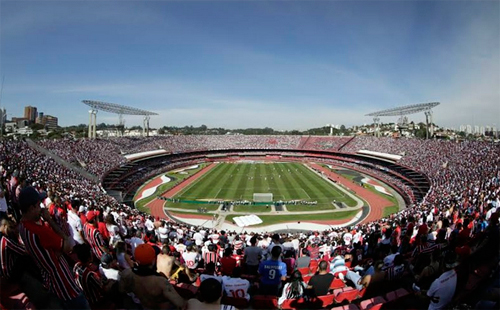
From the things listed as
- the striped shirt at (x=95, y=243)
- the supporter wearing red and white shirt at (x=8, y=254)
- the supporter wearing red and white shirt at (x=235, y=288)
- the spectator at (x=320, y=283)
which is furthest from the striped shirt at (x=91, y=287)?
the spectator at (x=320, y=283)

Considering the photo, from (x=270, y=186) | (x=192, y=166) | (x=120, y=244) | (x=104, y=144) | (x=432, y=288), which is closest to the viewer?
(x=432, y=288)

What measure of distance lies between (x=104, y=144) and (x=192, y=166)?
18986 mm

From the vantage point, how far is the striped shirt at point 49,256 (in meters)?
3.42

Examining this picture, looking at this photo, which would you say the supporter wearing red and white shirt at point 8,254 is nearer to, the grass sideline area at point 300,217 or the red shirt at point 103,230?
the red shirt at point 103,230

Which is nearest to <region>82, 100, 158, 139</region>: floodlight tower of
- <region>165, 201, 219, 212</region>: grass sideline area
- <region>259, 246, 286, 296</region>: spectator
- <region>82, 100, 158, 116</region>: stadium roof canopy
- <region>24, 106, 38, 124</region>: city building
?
<region>82, 100, 158, 116</region>: stadium roof canopy

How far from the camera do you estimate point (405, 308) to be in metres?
4.95

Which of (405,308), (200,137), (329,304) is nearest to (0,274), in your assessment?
(329,304)

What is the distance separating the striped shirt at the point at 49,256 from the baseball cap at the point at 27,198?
22cm

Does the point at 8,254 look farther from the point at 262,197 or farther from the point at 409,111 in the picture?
the point at 409,111

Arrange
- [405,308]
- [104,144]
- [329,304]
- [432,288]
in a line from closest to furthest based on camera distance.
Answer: [432,288], [405,308], [329,304], [104,144]

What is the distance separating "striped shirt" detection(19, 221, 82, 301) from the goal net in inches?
1294

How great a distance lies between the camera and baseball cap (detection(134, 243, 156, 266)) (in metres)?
3.35

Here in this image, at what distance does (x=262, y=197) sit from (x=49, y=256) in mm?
34578

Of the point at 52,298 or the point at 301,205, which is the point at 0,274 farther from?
the point at 301,205
